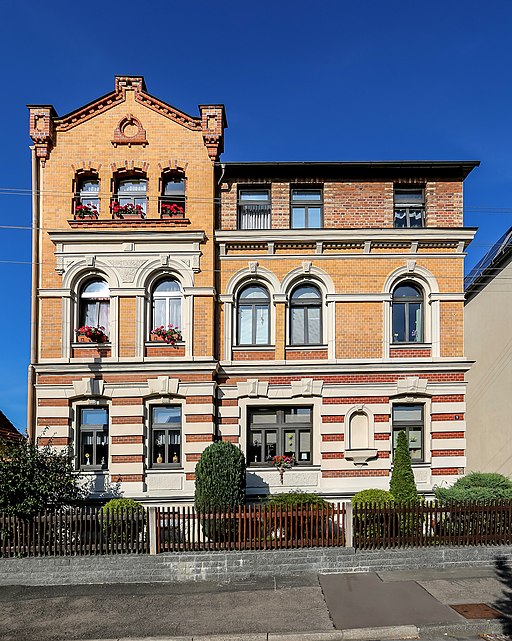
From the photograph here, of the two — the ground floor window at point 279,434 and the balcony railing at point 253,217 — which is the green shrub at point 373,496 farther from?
the balcony railing at point 253,217

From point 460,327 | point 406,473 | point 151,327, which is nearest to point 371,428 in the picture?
point 406,473

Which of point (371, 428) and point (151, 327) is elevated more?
point (151, 327)

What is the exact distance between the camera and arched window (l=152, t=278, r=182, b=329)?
17.0 meters

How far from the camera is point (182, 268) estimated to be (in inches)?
658

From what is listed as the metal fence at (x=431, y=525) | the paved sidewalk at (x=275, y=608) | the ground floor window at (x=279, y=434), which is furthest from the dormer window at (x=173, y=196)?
the paved sidewalk at (x=275, y=608)

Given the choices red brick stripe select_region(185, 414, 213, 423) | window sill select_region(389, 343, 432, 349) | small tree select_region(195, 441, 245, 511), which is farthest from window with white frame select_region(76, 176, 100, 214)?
window sill select_region(389, 343, 432, 349)

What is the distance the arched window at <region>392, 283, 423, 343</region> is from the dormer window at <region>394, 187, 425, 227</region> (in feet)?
6.44

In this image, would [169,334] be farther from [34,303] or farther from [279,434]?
[279,434]

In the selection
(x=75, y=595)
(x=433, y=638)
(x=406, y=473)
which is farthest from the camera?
(x=406, y=473)

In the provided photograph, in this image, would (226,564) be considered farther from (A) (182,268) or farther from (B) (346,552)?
(A) (182,268)

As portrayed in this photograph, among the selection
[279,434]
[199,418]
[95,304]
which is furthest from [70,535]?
[95,304]

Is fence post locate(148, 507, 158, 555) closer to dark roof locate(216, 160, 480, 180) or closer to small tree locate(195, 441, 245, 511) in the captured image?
small tree locate(195, 441, 245, 511)

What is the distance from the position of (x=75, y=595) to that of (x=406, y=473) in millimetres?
8231

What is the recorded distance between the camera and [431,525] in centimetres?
1264
